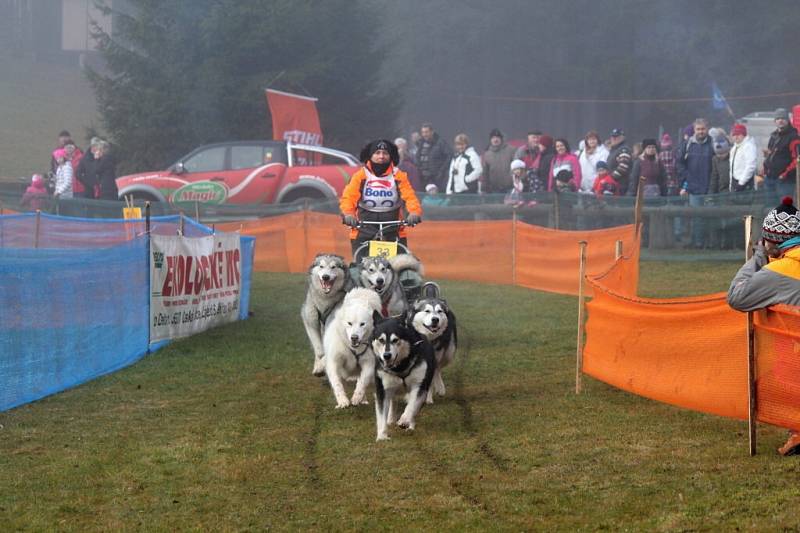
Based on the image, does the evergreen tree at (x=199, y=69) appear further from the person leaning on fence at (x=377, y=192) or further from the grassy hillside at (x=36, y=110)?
the person leaning on fence at (x=377, y=192)

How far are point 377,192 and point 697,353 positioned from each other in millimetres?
4784

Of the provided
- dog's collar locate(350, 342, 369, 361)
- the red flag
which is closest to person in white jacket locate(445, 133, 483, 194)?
the red flag

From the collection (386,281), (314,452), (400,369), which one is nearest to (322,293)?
(386,281)

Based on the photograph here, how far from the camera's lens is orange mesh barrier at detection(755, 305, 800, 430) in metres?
6.68

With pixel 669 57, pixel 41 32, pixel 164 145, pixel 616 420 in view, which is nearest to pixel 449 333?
pixel 616 420

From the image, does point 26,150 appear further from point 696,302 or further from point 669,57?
point 696,302

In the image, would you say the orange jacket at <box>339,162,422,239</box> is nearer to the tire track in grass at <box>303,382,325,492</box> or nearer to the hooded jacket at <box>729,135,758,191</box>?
the tire track in grass at <box>303,382,325,492</box>

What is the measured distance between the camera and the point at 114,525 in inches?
235

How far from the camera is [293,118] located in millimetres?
29078

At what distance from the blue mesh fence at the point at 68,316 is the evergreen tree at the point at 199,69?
22279 millimetres

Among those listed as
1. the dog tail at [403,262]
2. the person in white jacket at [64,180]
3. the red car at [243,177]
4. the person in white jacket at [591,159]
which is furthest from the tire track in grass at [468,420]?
the person in white jacket at [64,180]

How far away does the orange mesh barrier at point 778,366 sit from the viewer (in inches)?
263

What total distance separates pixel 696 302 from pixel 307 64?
28461 millimetres

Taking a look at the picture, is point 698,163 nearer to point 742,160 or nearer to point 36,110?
point 742,160
